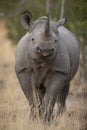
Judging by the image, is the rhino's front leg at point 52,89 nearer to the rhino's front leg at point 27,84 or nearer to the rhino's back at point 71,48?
the rhino's front leg at point 27,84

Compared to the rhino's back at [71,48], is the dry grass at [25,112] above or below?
below

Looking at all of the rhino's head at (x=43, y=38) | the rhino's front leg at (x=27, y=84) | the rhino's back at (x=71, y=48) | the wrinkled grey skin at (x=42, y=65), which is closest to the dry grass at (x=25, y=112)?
the rhino's front leg at (x=27, y=84)

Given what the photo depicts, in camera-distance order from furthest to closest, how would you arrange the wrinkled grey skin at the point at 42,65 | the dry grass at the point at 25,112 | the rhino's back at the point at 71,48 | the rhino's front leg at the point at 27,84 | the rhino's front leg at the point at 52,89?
1. the rhino's back at the point at 71,48
2. the rhino's front leg at the point at 27,84
3. the rhino's front leg at the point at 52,89
4. the wrinkled grey skin at the point at 42,65
5. the dry grass at the point at 25,112

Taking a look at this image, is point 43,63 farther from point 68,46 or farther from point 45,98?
point 68,46

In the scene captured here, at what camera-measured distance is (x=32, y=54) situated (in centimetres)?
1035

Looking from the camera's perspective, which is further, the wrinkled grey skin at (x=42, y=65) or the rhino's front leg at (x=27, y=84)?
the rhino's front leg at (x=27, y=84)

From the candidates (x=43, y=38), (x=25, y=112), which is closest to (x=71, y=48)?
(x=25, y=112)

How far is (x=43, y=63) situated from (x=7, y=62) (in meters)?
14.1

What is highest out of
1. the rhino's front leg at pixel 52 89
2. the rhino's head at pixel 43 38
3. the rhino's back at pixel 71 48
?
the rhino's head at pixel 43 38

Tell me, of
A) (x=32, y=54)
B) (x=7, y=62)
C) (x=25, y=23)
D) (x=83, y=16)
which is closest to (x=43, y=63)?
(x=32, y=54)

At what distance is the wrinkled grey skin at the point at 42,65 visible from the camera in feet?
33.8

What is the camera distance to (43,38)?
33.1 feet

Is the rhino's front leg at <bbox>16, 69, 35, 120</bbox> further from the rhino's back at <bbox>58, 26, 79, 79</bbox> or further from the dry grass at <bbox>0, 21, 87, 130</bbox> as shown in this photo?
the rhino's back at <bbox>58, 26, 79, 79</bbox>

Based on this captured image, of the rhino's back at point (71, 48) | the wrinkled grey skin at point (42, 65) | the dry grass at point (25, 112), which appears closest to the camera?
the dry grass at point (25, 112)
